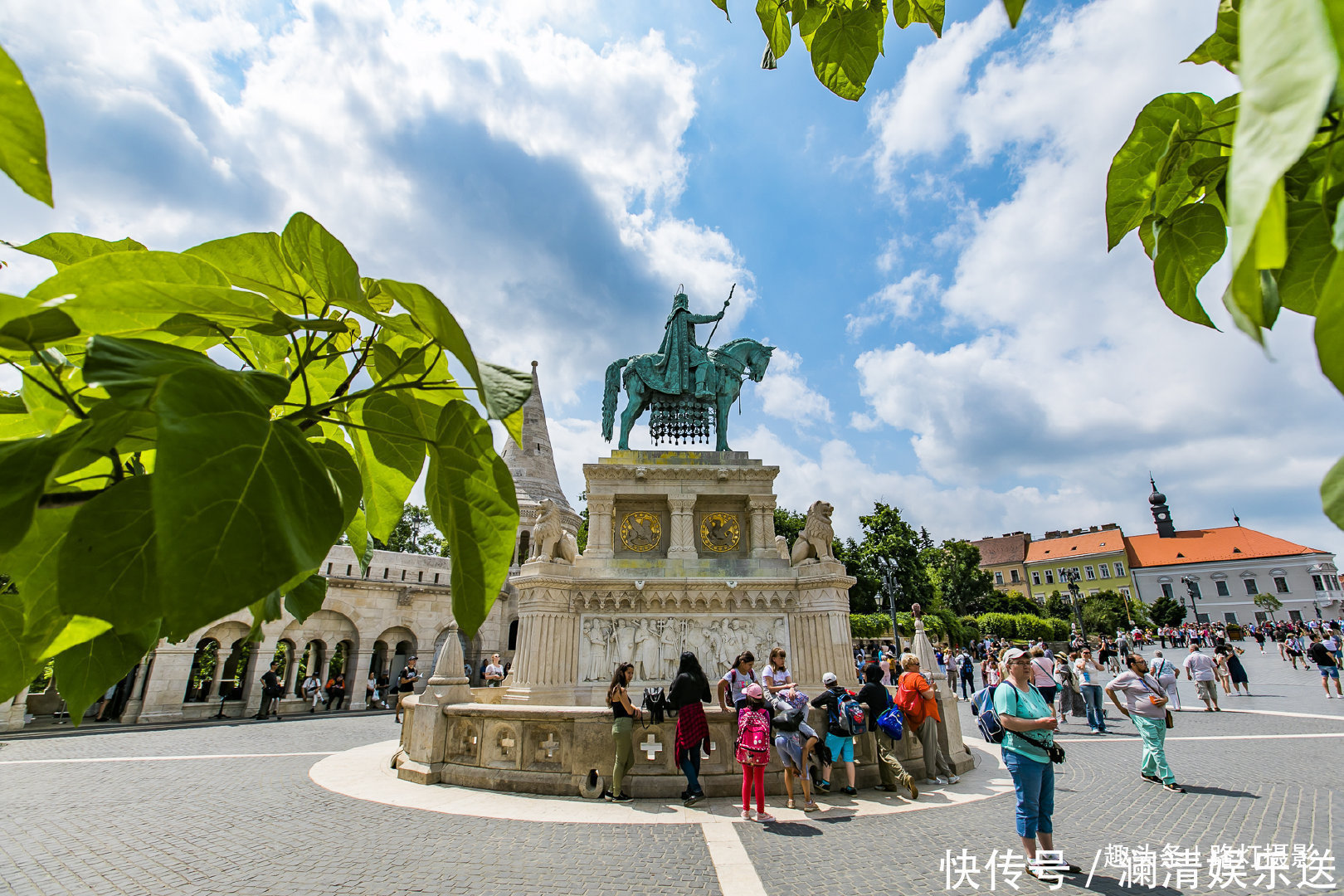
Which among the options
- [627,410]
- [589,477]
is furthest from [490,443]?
[627,410]

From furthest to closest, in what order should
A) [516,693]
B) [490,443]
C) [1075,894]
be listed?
[516,693] → [1075,894] → [490,443]

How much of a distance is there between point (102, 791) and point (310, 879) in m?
5.98

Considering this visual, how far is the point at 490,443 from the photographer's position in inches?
33.9

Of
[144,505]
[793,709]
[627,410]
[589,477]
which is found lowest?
[793,709]

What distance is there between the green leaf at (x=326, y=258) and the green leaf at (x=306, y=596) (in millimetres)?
441

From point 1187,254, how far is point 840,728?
818 cm

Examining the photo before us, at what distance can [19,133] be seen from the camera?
0.61 meters

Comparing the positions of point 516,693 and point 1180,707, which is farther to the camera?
point 1180,707

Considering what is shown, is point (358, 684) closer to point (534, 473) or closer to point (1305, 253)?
point (534, 473)

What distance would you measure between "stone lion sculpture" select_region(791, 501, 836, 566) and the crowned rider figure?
4.52 m

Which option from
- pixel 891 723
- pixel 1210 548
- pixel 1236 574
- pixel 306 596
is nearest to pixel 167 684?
pixel 891 723

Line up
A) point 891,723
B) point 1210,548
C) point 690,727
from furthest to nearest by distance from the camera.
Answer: point 1210,548 < point 891,723 < point 690,727

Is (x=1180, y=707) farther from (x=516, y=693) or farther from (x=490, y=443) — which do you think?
(x=490, y=443)

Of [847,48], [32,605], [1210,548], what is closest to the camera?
[32,605]
